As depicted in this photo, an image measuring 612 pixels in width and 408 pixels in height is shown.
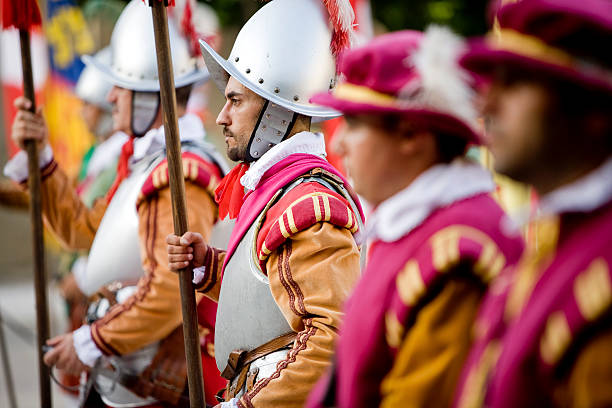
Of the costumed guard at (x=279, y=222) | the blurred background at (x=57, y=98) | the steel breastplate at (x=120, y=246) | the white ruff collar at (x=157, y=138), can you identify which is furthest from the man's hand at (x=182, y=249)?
the blurred background at (x=57, y=98)

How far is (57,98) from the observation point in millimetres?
9023

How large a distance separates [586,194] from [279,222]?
147cm

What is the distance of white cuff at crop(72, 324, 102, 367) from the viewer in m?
3.80

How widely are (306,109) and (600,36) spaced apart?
180 cm

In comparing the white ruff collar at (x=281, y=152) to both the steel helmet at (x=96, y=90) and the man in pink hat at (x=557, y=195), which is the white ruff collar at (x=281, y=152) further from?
the steel helmet at (x=96, y=90)

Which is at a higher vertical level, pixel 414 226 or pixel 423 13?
pixel 423 13

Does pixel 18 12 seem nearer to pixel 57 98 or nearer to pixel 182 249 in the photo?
pixel 182 249

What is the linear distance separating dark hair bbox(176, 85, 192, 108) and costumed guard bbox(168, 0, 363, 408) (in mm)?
887

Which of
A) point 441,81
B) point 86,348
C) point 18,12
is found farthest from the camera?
point 18,12

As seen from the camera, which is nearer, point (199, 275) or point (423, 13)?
point (199, 275)

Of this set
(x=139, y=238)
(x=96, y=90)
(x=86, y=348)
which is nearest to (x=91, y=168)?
(x=96, y=90)

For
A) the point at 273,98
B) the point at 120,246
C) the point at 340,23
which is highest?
the point at 340,23

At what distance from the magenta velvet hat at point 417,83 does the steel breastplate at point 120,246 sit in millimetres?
2281

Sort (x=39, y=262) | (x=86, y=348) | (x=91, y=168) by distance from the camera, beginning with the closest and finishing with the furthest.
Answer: (x=86, y=348) → (x=39, y=262) → (x=91, y=168)
